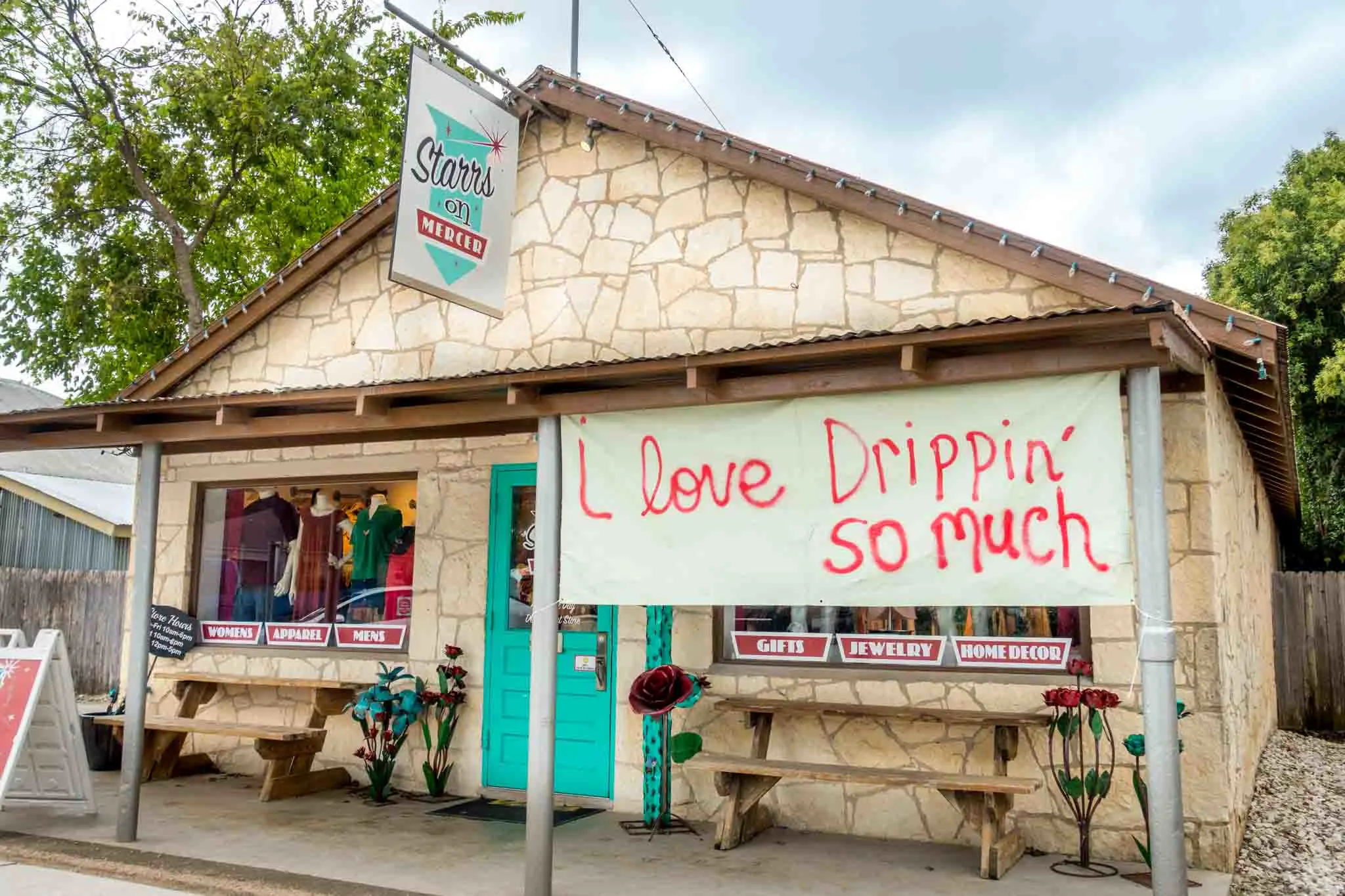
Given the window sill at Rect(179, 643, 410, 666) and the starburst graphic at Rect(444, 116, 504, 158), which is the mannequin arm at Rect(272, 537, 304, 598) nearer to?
the window sill at Rect(179, 643, 410, 666)

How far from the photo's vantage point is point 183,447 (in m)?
8.14

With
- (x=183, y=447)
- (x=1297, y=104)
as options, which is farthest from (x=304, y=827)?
(x=1297, y=104)

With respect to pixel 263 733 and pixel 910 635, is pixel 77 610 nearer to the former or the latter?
pixel 263 733

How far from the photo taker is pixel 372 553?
8.96 meters

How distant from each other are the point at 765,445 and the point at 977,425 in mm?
1071

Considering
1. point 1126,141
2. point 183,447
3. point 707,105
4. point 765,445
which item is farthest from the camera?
point 1126,141

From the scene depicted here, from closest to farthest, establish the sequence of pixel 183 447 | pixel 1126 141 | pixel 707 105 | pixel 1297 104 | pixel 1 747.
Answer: pixel 1 747 < pixel 183 447 < pixel 707 105 < pixel 1297 104 < pixel 1126 141

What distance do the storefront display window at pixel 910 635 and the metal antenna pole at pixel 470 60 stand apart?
13.4 ft

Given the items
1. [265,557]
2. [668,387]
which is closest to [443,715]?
[265,557]

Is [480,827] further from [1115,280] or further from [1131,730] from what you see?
[1115,280]

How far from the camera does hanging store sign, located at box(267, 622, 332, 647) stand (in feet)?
29.7

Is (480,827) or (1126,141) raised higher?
(1126,141)

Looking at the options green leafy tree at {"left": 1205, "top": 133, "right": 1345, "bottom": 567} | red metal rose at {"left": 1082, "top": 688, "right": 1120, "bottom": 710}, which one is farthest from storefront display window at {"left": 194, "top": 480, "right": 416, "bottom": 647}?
green leafy tree at {"left": 1205, "top": 133, "right": 1345, "bottom": 567}

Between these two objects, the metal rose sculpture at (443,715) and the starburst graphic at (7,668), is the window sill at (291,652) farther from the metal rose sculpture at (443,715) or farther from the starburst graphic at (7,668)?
Answer: the starburst graphic at (7,668)
